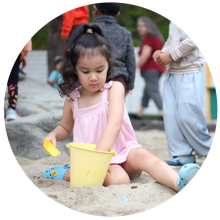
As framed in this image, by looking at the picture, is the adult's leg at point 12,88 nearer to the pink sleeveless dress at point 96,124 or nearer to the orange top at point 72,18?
the orange top at point 72,18

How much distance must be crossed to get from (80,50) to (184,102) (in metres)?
1.07

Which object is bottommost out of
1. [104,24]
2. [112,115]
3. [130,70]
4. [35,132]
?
[35,132]

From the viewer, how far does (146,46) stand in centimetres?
510

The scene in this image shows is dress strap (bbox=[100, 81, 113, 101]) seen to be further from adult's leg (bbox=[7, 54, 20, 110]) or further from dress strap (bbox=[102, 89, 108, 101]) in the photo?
adult's leg (bbox=[7, 54, 20, 110])

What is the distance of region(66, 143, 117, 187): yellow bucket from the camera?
1755mm

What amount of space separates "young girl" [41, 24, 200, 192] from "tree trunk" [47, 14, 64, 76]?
4.05 m

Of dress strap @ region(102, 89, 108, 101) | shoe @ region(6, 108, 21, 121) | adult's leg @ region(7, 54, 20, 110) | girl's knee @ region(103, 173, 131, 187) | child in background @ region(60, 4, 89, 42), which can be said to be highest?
child in background @ region(60, 4, 89, 42)

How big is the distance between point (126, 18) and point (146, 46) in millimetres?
5103

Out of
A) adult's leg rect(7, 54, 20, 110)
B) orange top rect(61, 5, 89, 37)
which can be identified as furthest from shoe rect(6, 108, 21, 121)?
orange top rect(61, 5, 89, 37)

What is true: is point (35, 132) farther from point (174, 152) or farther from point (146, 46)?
point (146, 46)

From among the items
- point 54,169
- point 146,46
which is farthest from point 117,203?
point 146,46

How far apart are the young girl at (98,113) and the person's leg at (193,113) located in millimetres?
599

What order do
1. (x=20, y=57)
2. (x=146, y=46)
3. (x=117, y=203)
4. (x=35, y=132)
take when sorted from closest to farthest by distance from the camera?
(x=117, y=203) → (x=35, y=132) → (x=20, y=57) → (x=146, y=46)

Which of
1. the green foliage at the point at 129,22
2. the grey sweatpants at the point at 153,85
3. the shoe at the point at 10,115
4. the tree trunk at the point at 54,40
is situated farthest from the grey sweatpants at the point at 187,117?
the green foliage at the point at 129,22
